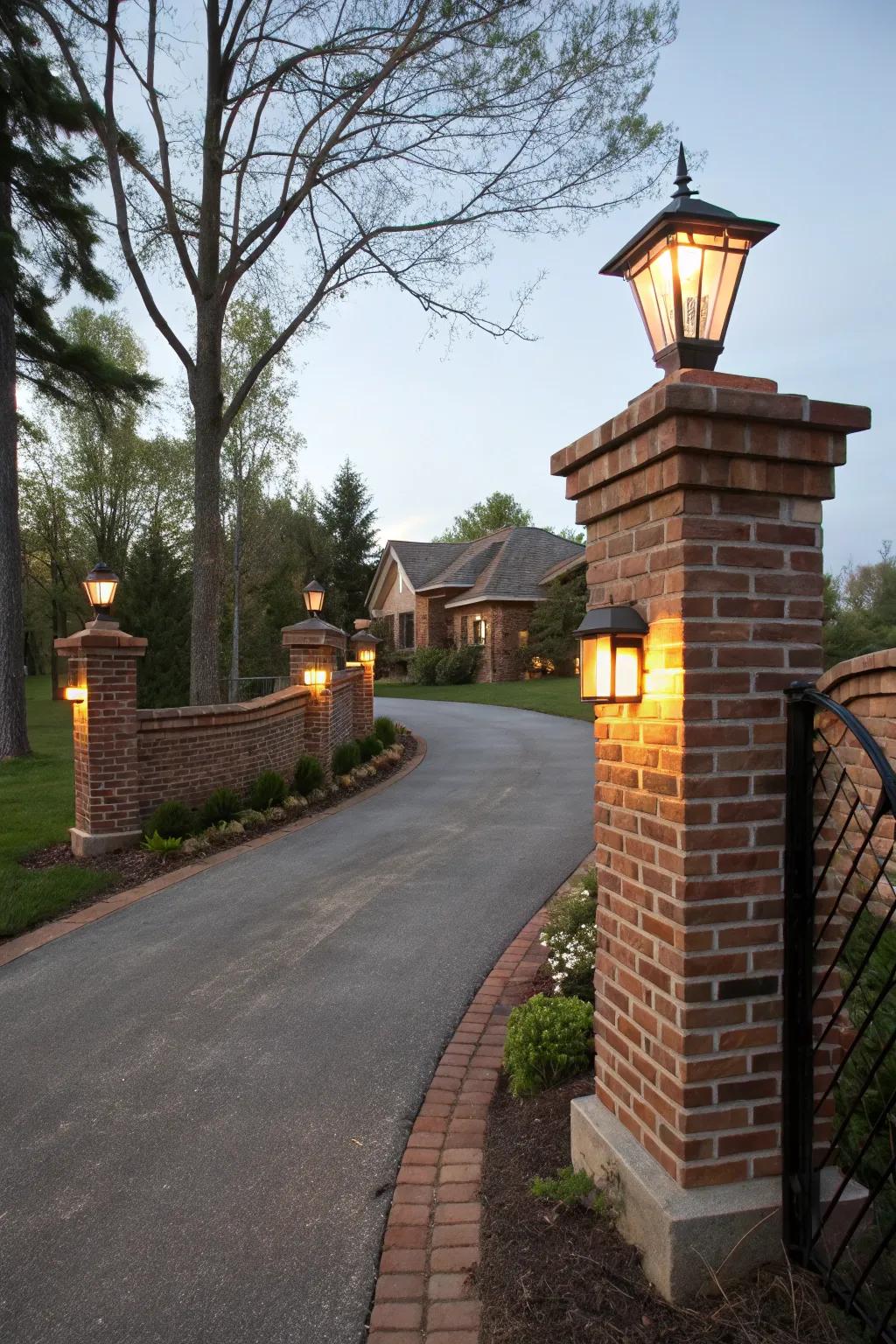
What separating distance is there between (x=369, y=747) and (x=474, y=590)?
20082mm

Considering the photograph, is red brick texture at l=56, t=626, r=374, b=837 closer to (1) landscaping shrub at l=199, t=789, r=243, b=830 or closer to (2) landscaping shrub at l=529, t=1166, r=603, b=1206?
(1) landscaping shrub at l=199, t=789, r=243, b=830

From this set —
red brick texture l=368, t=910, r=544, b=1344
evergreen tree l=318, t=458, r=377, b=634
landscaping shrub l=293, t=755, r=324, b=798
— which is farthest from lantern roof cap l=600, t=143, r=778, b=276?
evergreen tree l=318, t=458, r=377, b=634

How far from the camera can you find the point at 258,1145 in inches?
118

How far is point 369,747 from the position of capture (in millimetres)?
12445

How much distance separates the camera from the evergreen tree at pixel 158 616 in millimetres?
17203

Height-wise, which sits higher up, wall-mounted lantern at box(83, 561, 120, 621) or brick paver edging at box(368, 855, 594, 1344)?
wall-mounted lantern at box(83, 561, 120, 621)

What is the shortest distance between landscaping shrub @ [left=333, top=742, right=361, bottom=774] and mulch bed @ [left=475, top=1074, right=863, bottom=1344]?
27.6 feet

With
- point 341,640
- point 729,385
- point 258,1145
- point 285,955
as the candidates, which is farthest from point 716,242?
point 341,640

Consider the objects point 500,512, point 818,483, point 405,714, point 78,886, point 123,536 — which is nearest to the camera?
point 818,483

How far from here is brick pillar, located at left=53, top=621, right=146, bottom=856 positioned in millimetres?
7355

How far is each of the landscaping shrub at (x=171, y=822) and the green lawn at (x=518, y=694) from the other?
10917 millimetres

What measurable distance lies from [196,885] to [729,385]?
18.5ft

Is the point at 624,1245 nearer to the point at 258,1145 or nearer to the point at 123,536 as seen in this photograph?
the point at 258,1145

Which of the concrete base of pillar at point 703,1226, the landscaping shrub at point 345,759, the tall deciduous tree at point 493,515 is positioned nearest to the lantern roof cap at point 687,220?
the concrete base of pillar at point 703,1226
